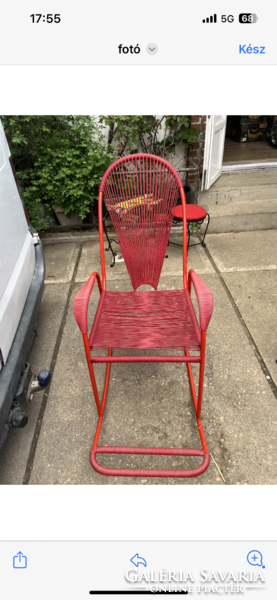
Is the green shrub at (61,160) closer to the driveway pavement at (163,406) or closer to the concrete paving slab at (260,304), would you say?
the driveway pavement at (163,406)

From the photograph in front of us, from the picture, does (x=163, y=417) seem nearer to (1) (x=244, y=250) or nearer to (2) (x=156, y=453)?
(2) (x=156, y=453)

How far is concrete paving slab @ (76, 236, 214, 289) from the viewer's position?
10.4 ft

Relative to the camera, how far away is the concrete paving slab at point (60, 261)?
3.21 metres

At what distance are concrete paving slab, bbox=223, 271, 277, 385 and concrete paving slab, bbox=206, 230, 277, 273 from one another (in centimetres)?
14

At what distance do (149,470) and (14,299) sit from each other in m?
1.09

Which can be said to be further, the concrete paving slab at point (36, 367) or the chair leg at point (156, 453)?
the concrete paving slab at point (36, 367)

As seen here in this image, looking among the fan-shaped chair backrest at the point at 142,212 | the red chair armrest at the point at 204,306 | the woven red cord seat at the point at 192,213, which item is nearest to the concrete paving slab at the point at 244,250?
the woven red cord seat at the point at 192,213

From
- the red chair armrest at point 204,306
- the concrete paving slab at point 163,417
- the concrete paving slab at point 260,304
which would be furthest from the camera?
the concrete paving slab at point 260,304

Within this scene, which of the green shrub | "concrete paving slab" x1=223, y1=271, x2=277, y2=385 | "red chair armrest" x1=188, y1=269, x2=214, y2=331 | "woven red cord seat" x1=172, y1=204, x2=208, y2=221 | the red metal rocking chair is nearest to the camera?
"red chair armrest" x1=188, y1=269, x2=214, y2=331

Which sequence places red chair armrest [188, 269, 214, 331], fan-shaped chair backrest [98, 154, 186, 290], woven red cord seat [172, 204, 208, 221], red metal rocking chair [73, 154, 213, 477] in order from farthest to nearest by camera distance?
woven red cord seat [172, 204, 208, 221] → fan-shaped chair backrest [98, 154, 186, 290] → red metal rocking chair [73, 154, 213, 477] → red chair armrest [188, 269, 214, 331]

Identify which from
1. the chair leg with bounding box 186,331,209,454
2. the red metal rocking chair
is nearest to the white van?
the red metal rocking chair

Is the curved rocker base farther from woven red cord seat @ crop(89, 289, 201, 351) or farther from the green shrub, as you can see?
the green shrub
